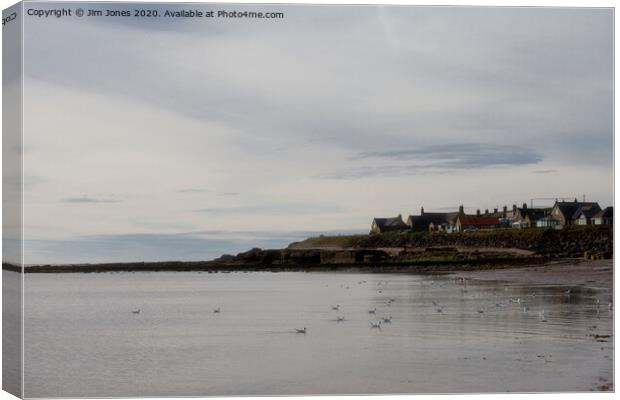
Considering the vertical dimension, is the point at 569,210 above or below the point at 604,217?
above

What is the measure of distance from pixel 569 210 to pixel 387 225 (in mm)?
3093

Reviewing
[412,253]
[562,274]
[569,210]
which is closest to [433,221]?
[412,253]

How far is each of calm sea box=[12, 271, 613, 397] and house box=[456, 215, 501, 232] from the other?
65.5 inches

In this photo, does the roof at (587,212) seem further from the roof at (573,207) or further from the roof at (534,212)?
the roof at (534,212)

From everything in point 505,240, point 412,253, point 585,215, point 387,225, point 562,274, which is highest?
point 585,215

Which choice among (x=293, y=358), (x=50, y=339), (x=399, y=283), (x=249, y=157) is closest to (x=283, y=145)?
(x=249, y=157)

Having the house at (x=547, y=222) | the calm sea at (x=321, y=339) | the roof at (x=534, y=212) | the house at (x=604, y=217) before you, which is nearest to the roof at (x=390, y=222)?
the roof at (x=534, y=212)

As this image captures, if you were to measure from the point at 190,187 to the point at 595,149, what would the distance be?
20.5 ft

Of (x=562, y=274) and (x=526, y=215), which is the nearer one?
(x=526, y=215)

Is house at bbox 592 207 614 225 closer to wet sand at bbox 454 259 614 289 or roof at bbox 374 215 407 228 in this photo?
wet sand at bbox 454 259 614 289

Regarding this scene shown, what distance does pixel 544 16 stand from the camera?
15.5 m

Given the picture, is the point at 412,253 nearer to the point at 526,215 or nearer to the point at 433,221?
the point at 433,221

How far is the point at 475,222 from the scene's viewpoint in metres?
17.0

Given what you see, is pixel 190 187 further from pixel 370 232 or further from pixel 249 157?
pixel 370 232
